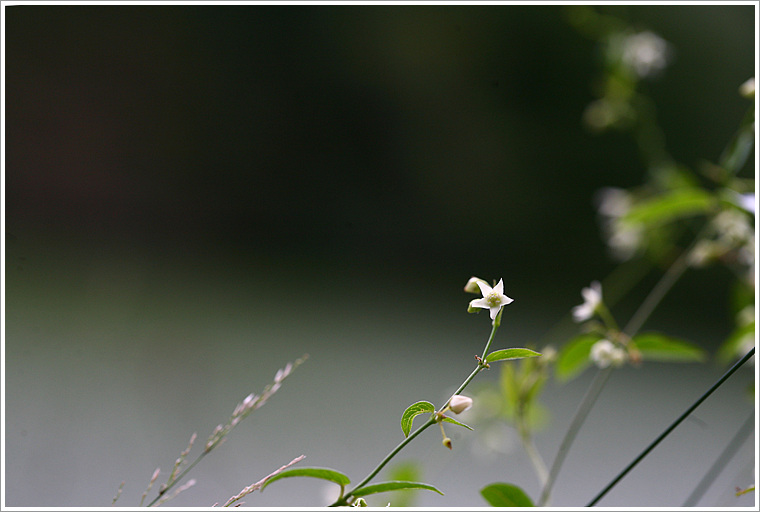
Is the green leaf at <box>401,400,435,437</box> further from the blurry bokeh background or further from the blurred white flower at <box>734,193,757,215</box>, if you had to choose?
the blurry bokeh background

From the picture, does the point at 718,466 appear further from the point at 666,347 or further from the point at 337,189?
the point at 337,189

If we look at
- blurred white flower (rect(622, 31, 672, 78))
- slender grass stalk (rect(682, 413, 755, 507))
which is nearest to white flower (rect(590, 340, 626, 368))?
slender grass stalk (rect(682, 413, 755, 507))

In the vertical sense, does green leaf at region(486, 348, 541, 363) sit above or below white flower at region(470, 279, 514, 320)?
below

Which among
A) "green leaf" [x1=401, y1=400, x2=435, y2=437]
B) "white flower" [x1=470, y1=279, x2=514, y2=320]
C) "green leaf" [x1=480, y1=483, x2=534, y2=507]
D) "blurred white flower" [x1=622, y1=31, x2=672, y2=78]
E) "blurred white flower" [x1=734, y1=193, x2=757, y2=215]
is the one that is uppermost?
"blurred white flower" [x1=622, y1=31, x2=672, y2=78]

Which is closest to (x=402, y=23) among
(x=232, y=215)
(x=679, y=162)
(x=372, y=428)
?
(x=232, y=215)

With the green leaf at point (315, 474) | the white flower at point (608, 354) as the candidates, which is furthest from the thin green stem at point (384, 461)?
the white flower at point (608, 354)

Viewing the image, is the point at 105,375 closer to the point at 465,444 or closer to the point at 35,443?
the point at 35,443

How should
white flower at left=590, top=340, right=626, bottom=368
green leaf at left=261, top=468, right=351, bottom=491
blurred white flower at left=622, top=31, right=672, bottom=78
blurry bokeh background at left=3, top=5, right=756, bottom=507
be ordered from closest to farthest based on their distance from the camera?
green leaf at left=261, top=468, right=351, bottom=491
white flower at left=590, top=340, right=626, bottom=368
blurred white flower at left=622, top=31, right=672, bottom=78
blurry bokeh background at left=3, top=5, right=756, bottom=507

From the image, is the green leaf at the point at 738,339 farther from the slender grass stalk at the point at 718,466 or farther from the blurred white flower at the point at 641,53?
the blurred white flower at the point at 641,53

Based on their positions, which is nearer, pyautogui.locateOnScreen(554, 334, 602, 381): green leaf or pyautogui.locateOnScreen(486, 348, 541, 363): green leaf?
pyautogui.locateOnScreen(486, 348, 541, 363): green leaf
